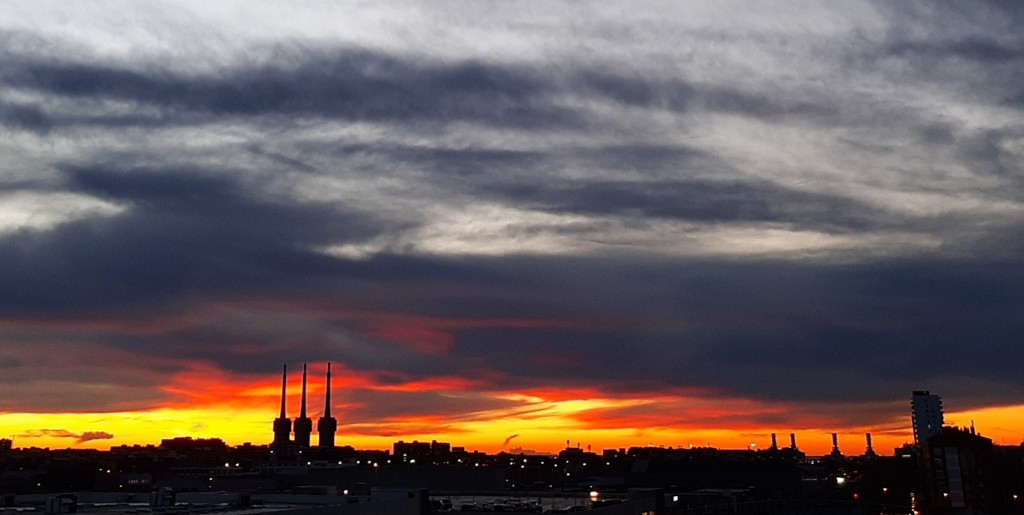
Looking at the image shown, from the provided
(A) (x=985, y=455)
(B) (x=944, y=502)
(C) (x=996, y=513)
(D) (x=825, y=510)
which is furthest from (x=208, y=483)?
(A) (x=985, y=455)

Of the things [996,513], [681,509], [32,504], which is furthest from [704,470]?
[32,504]

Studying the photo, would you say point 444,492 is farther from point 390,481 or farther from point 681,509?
point 681,509

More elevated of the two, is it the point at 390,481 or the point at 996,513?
the point at 390,481

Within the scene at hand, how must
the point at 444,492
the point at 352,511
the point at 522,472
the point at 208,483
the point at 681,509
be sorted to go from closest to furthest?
the point at 352,511 → the point at 681,509 → the point at 444,492 → the point at 208,483 → the point at 522,472

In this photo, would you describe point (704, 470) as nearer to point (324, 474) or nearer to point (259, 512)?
point (324, 474)

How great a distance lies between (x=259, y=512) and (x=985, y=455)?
168334mm

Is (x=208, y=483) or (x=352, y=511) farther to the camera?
(x=208, y=483)

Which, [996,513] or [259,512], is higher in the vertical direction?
[259,512]

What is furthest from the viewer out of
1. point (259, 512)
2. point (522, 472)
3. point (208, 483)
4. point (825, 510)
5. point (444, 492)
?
point (522, 472)

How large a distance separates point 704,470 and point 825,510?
183 feet

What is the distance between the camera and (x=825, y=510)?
87.7m

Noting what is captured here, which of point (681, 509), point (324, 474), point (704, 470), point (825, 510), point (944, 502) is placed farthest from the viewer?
point (944, 502)

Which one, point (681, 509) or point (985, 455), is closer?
point (681, 509)

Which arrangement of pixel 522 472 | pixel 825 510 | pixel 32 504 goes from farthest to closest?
pixel 522 472 → pixel 825 510 → pixel 32 504
